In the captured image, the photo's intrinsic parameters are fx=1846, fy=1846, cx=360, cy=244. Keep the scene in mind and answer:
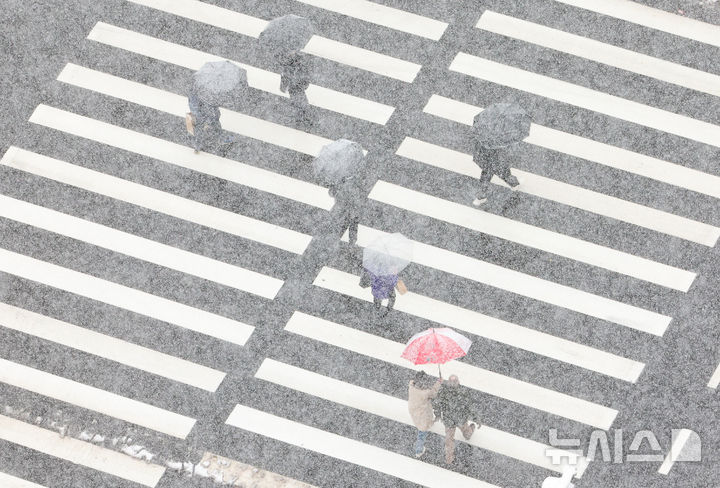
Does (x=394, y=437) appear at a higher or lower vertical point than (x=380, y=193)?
lower

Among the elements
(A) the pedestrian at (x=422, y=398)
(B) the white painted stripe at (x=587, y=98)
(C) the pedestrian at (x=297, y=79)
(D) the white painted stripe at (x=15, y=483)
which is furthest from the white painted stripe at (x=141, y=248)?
(B) the white painted stripe at (x=587, y=98)

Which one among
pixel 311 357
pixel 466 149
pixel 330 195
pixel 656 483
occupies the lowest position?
pixel 656 483

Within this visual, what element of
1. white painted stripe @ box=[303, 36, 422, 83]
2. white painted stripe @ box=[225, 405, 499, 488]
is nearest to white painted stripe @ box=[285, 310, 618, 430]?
white painted stripe @ box=[225, 405, 499, 488]

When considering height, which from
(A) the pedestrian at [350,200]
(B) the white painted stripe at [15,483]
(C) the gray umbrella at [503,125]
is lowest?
(B) the white painted stripe at [15,483]

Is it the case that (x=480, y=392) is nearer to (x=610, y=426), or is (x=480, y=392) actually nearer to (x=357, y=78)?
(x=610, y=426)

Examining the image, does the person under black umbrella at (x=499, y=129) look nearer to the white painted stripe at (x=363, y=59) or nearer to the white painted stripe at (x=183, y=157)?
the white painted stripe at (x=183, y=157)

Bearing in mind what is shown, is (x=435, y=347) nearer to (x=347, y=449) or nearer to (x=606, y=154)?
(x=347, y=449)

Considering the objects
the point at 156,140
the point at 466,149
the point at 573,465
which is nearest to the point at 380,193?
the point at 466,149

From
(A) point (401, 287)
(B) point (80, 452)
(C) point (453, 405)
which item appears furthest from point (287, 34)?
(B) point (80, 452)
